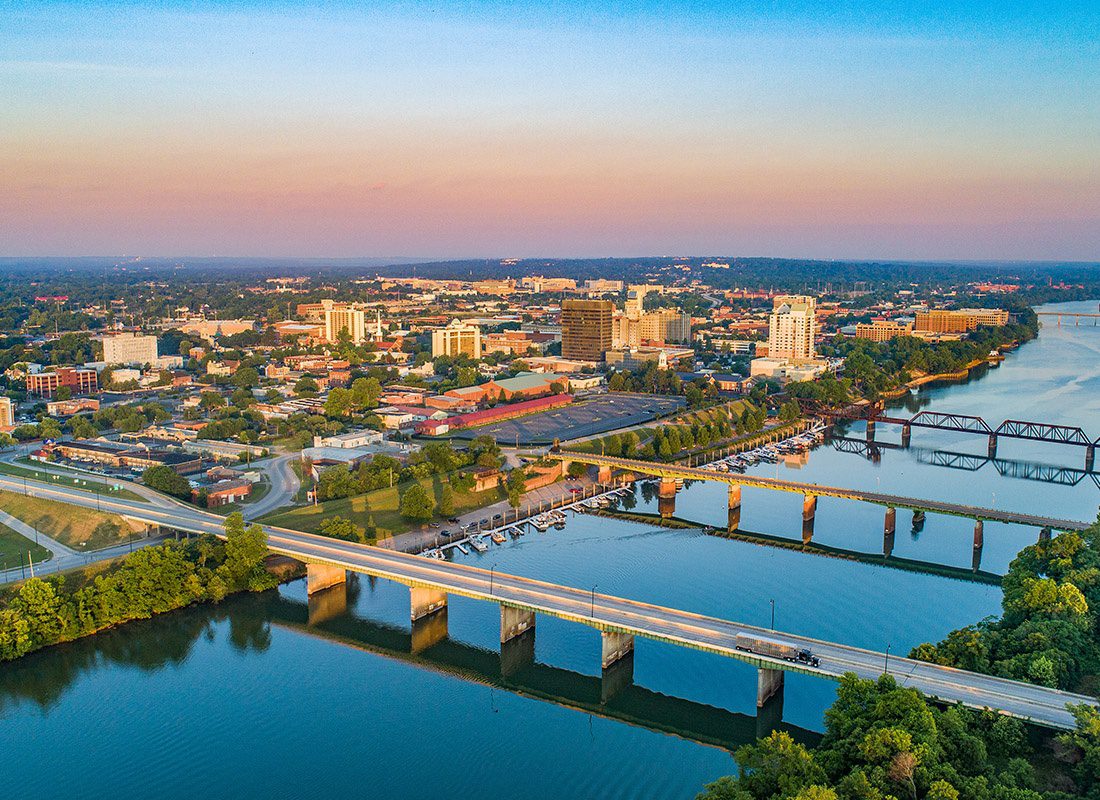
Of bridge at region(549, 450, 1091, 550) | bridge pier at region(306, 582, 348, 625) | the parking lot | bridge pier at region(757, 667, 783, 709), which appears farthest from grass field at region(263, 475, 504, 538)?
bridge pier at region(757, 667, 783, 709)

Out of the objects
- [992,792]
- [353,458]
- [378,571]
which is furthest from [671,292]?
[992,792]

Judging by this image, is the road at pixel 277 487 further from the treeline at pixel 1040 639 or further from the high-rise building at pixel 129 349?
the high-rise building at pixel 129 349

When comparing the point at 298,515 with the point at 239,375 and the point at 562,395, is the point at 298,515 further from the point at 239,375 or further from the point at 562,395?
the point at 239,375

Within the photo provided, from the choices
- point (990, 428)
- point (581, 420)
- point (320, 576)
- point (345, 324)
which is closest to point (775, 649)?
point (320, 576)

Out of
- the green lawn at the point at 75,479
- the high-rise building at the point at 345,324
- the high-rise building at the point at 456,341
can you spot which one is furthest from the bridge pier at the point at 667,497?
the high-rise building at the point at 345,324

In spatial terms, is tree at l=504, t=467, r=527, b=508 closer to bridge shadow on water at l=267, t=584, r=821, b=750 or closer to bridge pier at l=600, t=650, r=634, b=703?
bridge shadow on water at l=267, t=584, r=821, b=750
